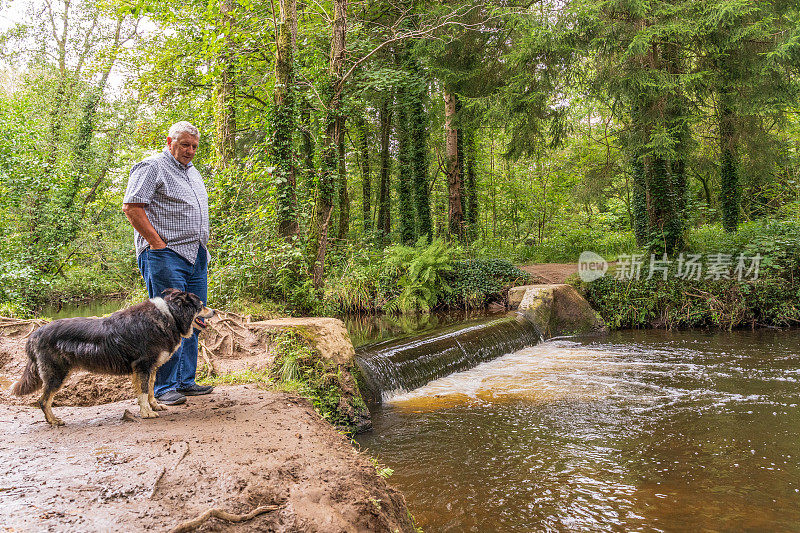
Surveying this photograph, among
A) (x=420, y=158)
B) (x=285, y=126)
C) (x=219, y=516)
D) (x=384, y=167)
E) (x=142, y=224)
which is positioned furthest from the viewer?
(x=384, y=167)

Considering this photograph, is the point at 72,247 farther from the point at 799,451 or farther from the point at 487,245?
the point at 799,451

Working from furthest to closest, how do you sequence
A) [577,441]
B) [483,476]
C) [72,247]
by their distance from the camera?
1. [72,247]
2. [577,441]
3. [483,476]

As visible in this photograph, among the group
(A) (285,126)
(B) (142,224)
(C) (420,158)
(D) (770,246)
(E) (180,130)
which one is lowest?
(D) (770,246)

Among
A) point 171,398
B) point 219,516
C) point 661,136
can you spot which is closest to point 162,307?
point 171,398

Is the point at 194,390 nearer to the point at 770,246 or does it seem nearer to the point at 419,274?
the point at 419,274

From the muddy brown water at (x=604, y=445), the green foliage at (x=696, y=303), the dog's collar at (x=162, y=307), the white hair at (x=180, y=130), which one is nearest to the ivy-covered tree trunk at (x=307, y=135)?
the muddy brown water at (x=604, y=445)

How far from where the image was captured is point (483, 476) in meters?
4.73

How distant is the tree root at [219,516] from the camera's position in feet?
7.43

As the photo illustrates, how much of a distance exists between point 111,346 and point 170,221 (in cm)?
111

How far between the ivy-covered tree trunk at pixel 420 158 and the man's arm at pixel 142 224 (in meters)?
14.1

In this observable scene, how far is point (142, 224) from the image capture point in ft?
13.0

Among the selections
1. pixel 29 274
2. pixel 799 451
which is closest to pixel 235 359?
pixel 799 451

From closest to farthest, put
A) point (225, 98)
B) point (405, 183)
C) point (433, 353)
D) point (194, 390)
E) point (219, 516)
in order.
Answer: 1. point (219, 516)
2. point (194, 390)
3. point (433, 353)
4. point (225, 98)
5. point (405, 183)

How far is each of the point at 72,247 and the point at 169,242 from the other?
13731mm
